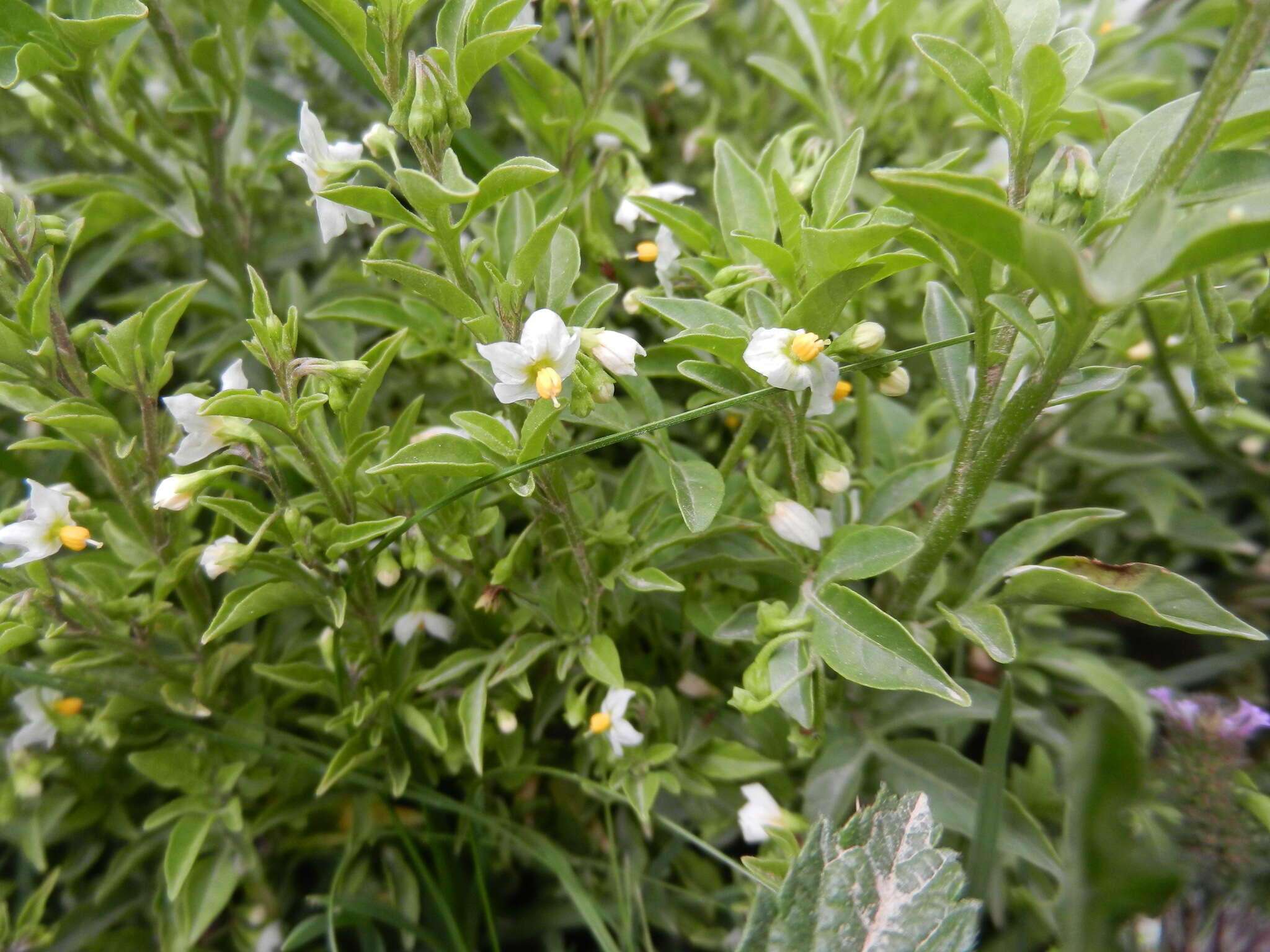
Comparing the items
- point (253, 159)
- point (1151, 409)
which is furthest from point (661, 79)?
point (1151, 409)

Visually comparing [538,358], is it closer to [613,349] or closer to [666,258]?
[613,349]

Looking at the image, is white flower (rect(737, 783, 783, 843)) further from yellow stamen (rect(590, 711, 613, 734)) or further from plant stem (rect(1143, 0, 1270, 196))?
plant stem (rect(1143, 0, 1270, 196))


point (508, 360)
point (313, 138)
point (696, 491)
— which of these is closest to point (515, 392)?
point (508, 360)

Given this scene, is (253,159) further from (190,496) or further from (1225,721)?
(1225,721)

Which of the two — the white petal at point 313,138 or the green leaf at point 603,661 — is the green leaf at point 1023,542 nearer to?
the green leaf at point 603,661

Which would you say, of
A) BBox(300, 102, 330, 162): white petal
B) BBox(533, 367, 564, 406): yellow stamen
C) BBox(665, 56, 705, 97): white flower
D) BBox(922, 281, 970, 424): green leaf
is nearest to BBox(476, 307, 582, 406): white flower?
BBox(533, 367, 564, 406): yellow stamen
